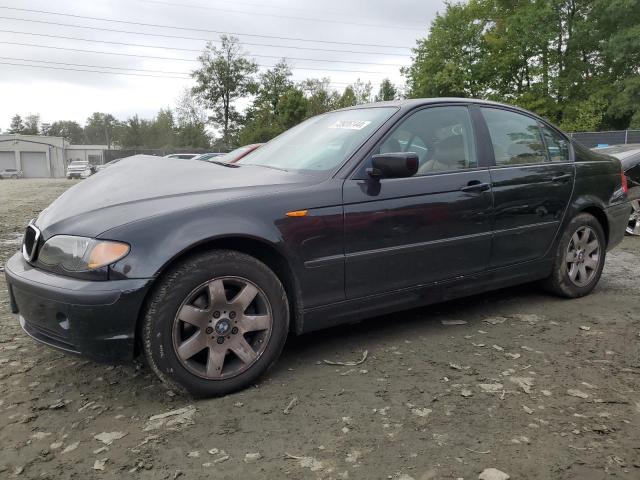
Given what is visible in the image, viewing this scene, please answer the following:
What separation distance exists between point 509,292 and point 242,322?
2802 millimetres

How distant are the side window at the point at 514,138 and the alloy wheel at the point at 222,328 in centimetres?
210

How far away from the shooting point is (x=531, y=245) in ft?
13.0

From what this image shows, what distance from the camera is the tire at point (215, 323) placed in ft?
8.38

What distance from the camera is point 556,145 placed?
432cm

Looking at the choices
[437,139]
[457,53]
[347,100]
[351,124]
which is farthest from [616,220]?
[347,100]

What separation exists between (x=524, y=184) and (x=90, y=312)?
3.00 meters

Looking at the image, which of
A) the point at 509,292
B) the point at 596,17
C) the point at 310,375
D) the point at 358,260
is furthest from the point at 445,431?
the point at 596,17

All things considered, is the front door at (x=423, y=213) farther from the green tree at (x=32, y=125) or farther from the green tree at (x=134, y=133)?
the green tree at (x=32, y=125)

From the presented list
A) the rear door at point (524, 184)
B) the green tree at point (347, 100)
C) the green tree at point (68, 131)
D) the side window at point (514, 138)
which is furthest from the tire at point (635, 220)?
the green tree at point (68, 131)

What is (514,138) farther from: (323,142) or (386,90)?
(386,90)

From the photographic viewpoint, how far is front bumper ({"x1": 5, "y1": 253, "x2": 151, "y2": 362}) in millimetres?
2451

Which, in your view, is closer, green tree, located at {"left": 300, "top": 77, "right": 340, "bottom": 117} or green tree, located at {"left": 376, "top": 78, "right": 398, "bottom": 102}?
green tree, located at {"left": 300, "top": 77, "right": 340, "bottom": 117}

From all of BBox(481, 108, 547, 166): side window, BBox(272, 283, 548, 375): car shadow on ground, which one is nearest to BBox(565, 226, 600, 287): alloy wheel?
BBox(272, 283, 548, 375): car shadow on ground

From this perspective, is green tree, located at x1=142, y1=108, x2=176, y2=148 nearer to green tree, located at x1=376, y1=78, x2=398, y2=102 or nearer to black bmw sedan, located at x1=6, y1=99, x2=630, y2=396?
green tree, located at x1=376, y1=78, x2=398, y2=102
